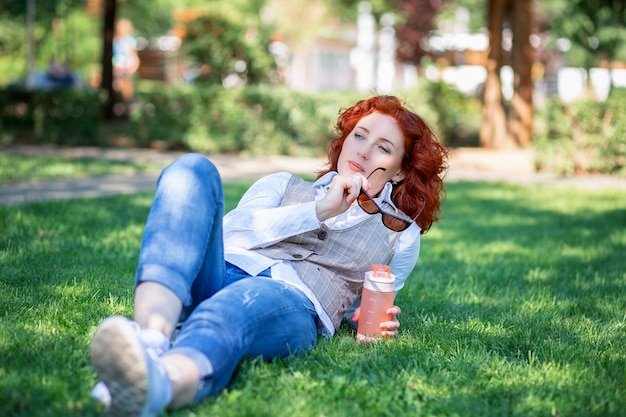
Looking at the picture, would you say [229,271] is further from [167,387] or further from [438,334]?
[438,334]

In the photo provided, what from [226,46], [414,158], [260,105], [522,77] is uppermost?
[226,46]

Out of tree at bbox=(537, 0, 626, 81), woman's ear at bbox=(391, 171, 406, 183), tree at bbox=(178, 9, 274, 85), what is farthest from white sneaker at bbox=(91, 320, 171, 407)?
tree at bbox=(537, 0, 626, 81)

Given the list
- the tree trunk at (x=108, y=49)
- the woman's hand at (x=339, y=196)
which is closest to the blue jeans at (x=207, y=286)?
the woman's hand at (x=339, y=196)

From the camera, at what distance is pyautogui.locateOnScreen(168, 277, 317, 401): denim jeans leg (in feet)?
7.39

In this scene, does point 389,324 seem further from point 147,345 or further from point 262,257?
point 147,345

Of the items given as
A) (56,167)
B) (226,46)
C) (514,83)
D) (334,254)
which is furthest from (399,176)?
(514,83)

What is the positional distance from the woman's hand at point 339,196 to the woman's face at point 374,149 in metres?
0.33

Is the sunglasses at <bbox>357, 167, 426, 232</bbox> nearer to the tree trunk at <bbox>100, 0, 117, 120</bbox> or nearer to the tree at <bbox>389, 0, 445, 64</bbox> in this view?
the tree trunk at <bbox>100, 0, 117, 120</bbox>

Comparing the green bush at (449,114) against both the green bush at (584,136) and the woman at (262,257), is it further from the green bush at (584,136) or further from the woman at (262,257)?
the woman at (262,257)

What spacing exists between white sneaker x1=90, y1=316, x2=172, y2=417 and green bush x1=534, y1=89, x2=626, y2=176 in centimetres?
1031

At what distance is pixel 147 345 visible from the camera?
7.34 feet

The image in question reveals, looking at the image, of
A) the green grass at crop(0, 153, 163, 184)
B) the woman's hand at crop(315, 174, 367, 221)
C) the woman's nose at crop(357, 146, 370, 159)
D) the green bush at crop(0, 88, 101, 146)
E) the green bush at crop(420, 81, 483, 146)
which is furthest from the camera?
the green bush at crop(420, 81, 483, 146)

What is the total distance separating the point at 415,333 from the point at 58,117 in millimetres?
11845

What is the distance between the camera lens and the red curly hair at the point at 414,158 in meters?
3.13
